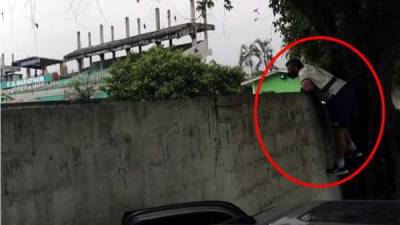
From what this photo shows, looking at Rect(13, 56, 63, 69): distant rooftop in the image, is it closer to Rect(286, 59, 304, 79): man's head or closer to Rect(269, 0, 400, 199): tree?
Rect(286, 59, 304, 79): man's head

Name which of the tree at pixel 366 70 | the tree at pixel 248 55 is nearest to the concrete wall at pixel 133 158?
the tree at pixel 366 70

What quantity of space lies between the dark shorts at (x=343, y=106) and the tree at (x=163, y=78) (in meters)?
14.3

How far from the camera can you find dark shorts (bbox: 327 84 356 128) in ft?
20.3

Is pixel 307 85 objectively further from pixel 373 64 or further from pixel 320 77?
pixel 373 64

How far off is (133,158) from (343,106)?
3.46m

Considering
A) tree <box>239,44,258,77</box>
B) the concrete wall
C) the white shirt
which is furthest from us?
tree <box>239,44,258,77</box>

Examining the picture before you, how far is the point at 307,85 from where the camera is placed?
6355 mm

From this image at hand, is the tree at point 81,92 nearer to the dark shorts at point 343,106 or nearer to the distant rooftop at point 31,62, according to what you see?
the distant rooftop at point 31,62

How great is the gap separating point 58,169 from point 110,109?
2.02 feet

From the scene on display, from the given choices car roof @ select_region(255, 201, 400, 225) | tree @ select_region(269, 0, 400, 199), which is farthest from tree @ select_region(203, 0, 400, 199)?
car roof @ select_region(255, 201, 400, 225)

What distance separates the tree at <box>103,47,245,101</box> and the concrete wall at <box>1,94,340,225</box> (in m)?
15.3

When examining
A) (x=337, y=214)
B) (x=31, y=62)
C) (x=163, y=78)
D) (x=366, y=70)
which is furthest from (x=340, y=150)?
(x=163, y=78)

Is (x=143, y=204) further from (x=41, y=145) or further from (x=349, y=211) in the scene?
(x=349, y=211)

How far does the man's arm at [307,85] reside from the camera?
6.28 m
